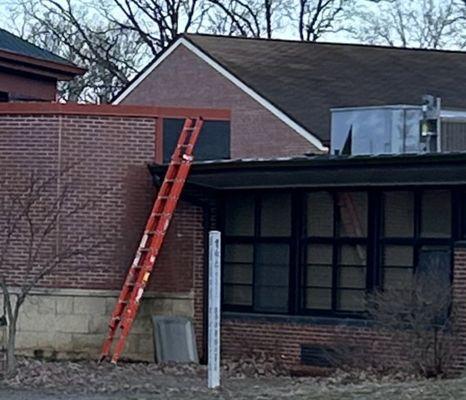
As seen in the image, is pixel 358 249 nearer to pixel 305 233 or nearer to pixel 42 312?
pixel 305 233

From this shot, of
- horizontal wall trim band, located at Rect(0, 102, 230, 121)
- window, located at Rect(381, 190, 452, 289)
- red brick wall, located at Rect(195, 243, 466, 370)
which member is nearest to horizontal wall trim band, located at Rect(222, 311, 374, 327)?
red brick wall, located at Rect(195, 243, 466, 370)

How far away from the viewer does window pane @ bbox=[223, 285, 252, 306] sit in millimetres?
21281

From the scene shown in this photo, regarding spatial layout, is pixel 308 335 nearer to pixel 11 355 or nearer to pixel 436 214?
pixel 436 214

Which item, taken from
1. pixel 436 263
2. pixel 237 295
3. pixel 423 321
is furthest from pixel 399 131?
pixel 423 321

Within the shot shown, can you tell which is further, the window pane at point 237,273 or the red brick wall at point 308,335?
the window pane at point 237,273

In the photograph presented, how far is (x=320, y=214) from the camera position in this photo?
67.1ft

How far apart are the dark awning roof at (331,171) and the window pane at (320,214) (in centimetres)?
40

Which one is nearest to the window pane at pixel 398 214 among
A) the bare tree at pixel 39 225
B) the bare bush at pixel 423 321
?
the bare bush at pixel 423 321

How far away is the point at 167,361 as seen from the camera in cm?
2050

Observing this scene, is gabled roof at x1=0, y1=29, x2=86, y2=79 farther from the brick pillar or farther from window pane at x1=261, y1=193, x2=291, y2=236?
the brick pillar

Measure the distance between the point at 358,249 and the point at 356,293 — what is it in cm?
66

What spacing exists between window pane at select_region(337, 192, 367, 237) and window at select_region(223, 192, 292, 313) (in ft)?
3.15

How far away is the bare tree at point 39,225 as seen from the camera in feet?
68.7

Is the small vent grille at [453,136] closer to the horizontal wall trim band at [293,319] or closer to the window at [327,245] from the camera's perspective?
the window at [327,245]
